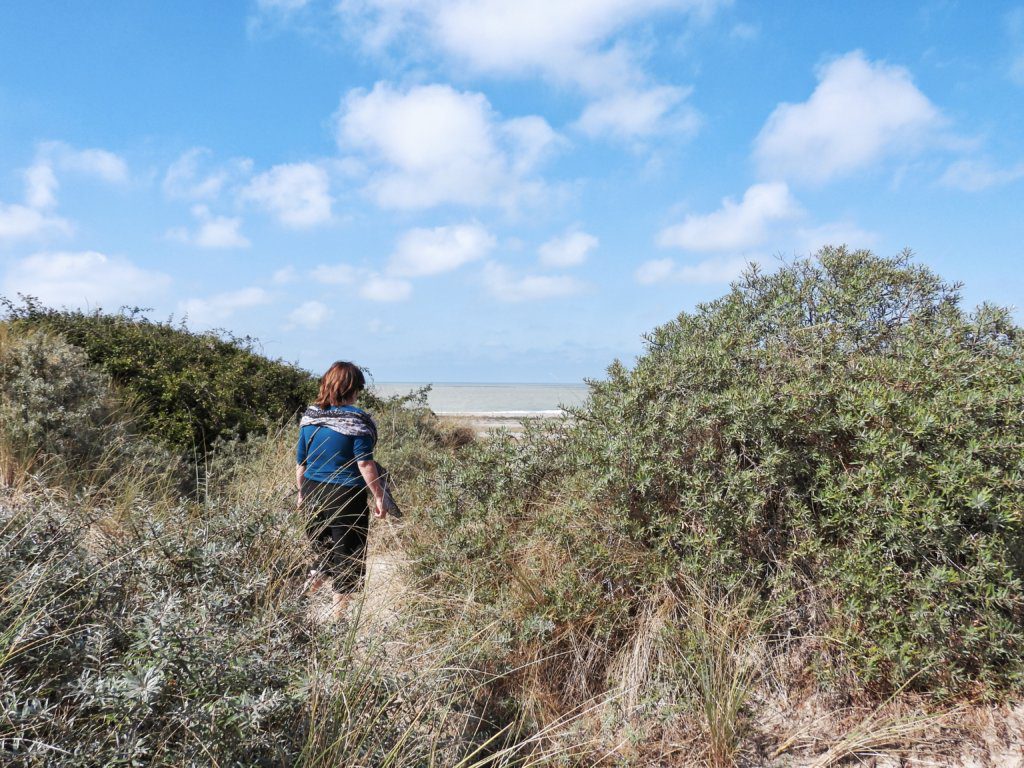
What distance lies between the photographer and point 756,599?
3.80 metres

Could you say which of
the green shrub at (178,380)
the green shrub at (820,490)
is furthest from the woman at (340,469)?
the green shrub at (178,380)

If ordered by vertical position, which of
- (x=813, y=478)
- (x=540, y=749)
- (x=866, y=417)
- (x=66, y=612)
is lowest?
(x=540, y=749)

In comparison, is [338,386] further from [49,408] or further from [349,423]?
[49,408]

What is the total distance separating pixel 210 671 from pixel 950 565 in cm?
360

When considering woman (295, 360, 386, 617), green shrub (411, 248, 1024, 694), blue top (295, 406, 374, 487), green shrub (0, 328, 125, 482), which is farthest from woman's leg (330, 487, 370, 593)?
green shrub (0, 328, 125, 482)

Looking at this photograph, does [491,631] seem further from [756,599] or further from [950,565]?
[950,565]

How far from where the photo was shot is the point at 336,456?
5223 millimetres

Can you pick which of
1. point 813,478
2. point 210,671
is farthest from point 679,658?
point 210,671

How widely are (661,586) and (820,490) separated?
109 centimetres

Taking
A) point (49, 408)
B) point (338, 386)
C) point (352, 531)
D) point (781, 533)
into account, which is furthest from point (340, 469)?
point (49, 408)

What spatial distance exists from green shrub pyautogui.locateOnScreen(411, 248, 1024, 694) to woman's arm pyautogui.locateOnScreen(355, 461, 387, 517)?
572 mm

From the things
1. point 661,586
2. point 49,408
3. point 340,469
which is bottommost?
point 661,586

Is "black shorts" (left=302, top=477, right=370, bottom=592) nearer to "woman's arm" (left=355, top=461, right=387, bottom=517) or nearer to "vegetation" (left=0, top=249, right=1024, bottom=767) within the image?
"woman's arm" (left=355, top=461, right=387, bottom=517)

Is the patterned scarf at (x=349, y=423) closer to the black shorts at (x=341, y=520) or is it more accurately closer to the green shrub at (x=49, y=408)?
the black shorts at (x=341, y=520)
